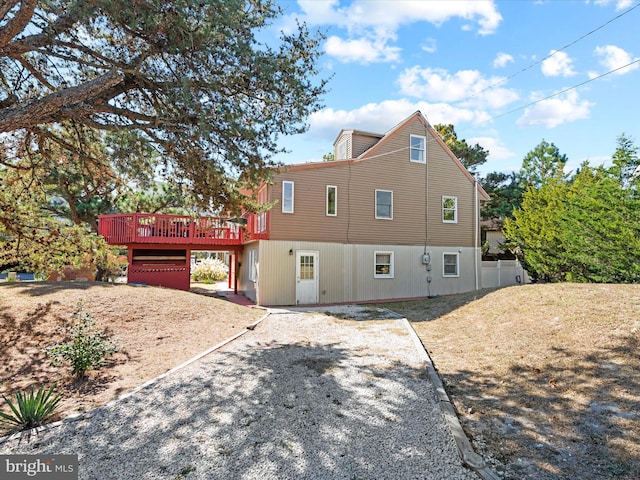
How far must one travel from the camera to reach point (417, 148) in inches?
643

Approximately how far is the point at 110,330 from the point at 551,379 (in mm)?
7864

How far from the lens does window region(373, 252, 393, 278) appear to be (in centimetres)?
1536

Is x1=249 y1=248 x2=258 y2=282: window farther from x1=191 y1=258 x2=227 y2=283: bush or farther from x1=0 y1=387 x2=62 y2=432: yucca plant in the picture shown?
x1=0 y1=387 x2=62 y2=432: yucca plant

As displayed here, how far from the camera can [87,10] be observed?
472 cm

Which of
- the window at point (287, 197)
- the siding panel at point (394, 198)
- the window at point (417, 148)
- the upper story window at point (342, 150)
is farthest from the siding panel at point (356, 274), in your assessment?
the upper story window at point (342, 150)

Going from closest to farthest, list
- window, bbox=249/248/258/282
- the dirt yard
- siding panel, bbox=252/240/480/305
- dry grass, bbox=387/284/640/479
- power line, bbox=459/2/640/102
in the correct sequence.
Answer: dry grass, bbox=387/284/640/479
the dirt yard
power line, bbox=459/2/640/102
siding panel, bbox=252/240/480/305
window, bbox=249/248/258/282

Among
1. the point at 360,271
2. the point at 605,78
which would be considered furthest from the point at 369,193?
the point at 605,78

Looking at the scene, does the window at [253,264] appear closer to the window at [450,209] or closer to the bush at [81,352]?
the bush at [81,352]

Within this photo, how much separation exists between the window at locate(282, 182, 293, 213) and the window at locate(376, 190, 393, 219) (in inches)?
160

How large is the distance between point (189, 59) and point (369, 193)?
10451 millimetres

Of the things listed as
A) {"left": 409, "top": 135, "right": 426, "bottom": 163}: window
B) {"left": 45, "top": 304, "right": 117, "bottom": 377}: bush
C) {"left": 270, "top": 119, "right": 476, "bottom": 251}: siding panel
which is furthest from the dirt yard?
{"left": 409, "top": 135, "right": 426, "bottom": 163}: window

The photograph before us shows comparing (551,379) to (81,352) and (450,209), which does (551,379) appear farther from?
(450,209)

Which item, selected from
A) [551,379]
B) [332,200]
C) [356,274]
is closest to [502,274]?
[356,274]

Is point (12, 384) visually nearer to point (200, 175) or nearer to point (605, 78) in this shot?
point (200, 175)
